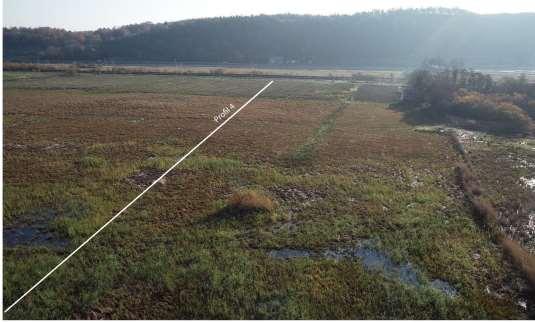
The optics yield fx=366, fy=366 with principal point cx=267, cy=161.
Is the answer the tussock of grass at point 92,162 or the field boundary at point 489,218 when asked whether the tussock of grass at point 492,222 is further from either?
the tussock of grass at point 92,162

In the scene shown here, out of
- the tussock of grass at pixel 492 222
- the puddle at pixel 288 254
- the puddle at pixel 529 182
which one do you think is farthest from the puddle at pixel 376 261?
the puddle at pixel 529 182

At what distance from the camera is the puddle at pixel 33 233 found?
14758 mm

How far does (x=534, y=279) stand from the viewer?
13.2 metres

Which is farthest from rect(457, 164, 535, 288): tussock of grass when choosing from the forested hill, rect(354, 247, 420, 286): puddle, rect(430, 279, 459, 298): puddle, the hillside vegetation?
the forested hill

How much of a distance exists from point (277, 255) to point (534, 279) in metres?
9.34

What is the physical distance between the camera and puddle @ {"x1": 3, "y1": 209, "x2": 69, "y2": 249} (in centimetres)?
1476

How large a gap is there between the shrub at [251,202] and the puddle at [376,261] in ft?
10.7

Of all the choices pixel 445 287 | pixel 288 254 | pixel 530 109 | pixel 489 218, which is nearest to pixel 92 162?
pixel 288 254

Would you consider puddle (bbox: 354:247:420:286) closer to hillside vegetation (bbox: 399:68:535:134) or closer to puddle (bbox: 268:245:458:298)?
puddle (bbox: 268:245:458:298)

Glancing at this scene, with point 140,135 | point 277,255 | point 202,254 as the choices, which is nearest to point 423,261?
point 277,255

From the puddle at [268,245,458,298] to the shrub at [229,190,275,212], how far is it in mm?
3261

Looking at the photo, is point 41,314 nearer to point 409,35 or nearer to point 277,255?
point 277,255

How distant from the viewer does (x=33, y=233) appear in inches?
610

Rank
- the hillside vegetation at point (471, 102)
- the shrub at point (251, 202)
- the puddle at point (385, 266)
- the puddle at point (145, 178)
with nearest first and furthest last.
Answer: the puddle at point (385, 266) → the shrub at point (251, 202) → the puddle at point (145, 178) → the hillside vegetation at point (471, 102)
